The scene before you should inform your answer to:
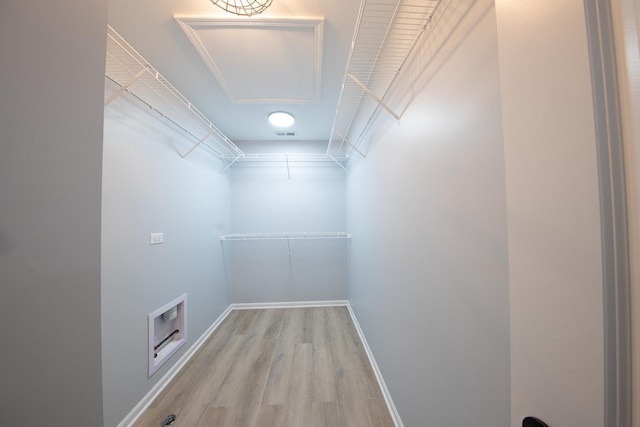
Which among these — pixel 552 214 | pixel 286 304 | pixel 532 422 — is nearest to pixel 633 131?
pixel 552 214

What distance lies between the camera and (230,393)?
5.46 feet

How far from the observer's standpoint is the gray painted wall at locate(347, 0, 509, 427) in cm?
62

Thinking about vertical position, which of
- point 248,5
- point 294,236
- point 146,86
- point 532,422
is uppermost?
point 248,5

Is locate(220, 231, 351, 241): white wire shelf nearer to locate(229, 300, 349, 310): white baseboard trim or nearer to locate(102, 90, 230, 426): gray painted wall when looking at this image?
locate(102, 90, 230, 426): gray painted wall

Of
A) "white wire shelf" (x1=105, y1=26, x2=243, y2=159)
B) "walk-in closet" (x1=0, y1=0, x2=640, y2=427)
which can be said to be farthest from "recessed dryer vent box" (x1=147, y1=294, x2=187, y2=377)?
"white wire shelf" (x1=105, y1=26, x2=243, y2=159)

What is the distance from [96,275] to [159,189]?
1.36 meters

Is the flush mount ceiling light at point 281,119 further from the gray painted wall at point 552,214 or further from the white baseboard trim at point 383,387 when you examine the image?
the white baseboard trim at point 383,387

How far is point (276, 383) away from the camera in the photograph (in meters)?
1.75

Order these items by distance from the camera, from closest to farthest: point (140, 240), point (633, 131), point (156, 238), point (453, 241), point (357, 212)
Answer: point (633, 131) → point (453, 241) → point (140, 240) → point (156, 238) → point (357, 212)

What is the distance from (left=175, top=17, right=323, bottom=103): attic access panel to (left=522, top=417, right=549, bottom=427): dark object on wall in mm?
1772

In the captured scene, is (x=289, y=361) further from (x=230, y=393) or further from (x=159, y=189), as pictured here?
(x=159, y=189)

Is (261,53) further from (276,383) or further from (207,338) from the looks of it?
(207,338)

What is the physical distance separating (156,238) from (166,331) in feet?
2.83

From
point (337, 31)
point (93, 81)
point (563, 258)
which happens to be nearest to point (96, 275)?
point (93, 81)
